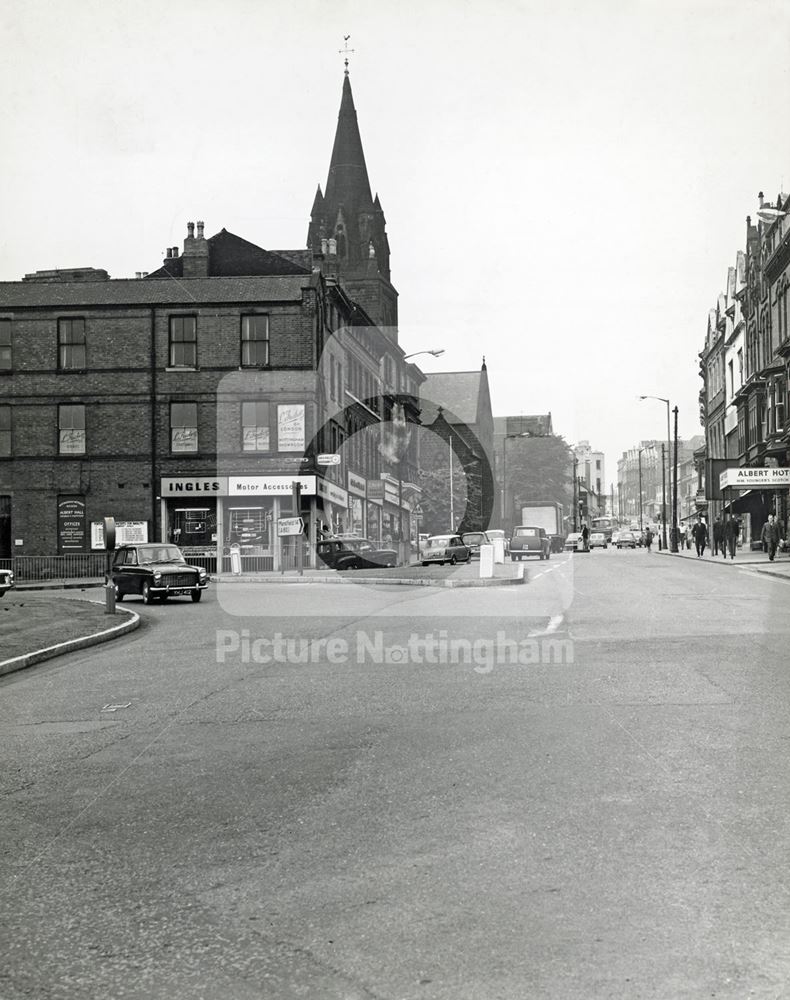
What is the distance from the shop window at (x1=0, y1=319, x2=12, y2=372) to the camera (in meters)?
47.6

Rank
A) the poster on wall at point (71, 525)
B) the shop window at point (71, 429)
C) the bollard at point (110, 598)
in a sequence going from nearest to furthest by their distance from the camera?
the bollard at point (110, 598)
the poster on wall at point (71, 525)
the shop window at point (71, 429)

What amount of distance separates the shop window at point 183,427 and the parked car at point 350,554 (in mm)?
7672

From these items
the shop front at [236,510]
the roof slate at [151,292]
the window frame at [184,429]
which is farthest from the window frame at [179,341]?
the shop front at [236,510]

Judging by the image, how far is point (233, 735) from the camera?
8125 millimetres

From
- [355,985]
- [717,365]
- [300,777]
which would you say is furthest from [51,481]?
[717,365]

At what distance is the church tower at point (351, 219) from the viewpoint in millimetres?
74812

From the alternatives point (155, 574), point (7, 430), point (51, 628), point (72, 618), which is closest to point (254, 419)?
point (7, 430)

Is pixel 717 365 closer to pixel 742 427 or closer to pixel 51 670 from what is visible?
pixel 742 427

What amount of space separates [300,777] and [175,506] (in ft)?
136

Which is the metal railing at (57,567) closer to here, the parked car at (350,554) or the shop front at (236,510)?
the shop front at (236,510)

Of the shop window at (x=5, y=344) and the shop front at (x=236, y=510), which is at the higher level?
the shop window at (x=5, y=344)

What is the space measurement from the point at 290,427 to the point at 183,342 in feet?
19.5

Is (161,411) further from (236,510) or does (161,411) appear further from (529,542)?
(529,542)

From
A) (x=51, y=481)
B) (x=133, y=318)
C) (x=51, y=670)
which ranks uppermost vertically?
(x=133, y=318)
